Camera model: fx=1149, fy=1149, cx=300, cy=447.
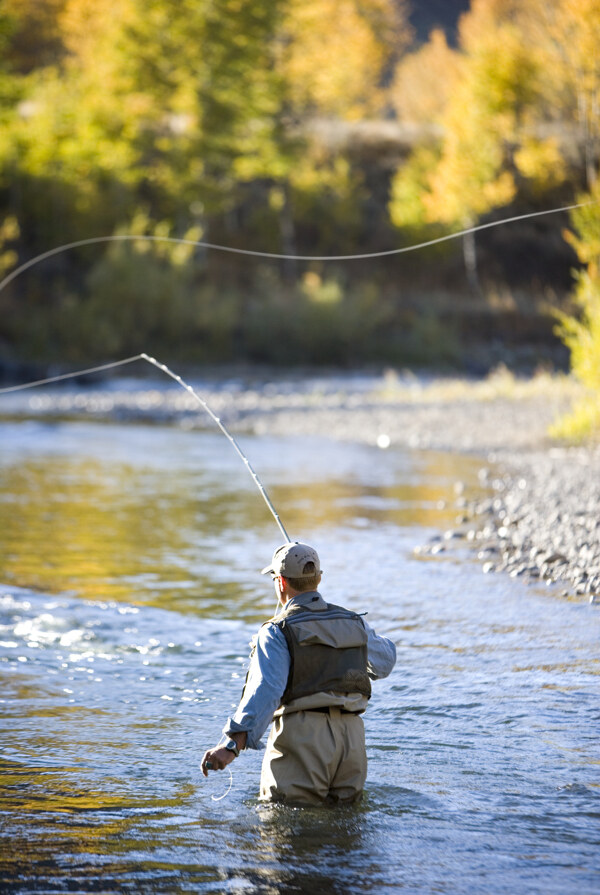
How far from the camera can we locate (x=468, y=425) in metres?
18.5

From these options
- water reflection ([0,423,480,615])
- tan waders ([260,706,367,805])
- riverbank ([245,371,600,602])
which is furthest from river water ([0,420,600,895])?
riverbank ([245,371,600,602])

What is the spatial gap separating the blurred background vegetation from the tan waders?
78.8ft

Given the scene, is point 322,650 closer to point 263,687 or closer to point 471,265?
point 263,687

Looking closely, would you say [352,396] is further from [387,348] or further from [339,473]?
[339,473]

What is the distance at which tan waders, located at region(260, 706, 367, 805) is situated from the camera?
374cm

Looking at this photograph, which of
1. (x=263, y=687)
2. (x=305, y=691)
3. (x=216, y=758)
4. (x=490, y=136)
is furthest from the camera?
(x=490, y=136)

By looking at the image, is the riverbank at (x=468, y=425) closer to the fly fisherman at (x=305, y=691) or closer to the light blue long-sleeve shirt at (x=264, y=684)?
the fly fisherman at (x=305, y=691)

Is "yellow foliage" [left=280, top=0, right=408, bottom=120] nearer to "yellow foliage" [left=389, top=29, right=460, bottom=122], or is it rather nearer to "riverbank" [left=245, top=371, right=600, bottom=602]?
"yellow foliage" [left=389, top=29, right=460, bottom=122]

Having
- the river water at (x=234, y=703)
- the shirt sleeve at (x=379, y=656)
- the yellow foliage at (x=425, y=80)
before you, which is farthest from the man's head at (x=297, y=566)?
the yellow foliage at (x=425, y=80)

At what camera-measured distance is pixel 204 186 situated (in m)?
35.9

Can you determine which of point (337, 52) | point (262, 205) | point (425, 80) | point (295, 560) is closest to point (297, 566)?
point (295, 560)

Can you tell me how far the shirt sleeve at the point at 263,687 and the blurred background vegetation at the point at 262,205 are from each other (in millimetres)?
24117

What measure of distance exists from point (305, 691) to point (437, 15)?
13398 centimetres

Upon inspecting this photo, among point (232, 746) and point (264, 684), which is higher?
point (264, 684)
